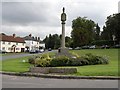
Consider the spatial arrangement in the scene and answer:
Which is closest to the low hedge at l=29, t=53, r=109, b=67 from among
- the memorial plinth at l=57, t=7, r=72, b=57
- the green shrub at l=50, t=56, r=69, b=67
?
the green shrub at l=50, t=56, r=69, b=67

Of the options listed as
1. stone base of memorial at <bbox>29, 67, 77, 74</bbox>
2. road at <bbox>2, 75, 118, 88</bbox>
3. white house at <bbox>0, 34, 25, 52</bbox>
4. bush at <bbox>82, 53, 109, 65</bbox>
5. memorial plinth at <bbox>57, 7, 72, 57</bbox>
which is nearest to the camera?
road at <bbox>2, 75, 118, 88</bbox>

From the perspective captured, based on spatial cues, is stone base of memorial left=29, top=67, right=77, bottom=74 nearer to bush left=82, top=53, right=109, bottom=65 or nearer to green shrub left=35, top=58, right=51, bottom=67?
green shrub left=35, top=58, right=51, bottom=67

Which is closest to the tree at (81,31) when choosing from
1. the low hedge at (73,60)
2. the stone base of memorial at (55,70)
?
the low hedge at (73,60)

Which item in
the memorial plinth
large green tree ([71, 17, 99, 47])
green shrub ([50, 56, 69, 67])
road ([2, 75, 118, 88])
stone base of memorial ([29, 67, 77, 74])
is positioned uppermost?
large green tree ([71, 17, 99, 47])

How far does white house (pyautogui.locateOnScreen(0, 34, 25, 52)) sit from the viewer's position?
118 m

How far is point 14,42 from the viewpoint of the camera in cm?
12756

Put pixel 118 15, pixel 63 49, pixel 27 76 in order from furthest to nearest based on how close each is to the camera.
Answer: pixel 118 15 → pixel 63 49 → pixel 27 76

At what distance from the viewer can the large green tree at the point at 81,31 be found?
100188 mm

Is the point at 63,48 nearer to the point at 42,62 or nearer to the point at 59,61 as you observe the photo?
the point at 59,61

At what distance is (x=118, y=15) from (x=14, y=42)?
155ft

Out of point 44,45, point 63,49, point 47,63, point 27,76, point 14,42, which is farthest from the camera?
point 44,45

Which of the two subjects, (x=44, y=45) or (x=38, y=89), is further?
(x=44, y=45)

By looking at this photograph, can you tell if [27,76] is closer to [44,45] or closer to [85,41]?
[85,41]

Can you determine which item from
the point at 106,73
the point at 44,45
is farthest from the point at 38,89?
the point at 44,45
